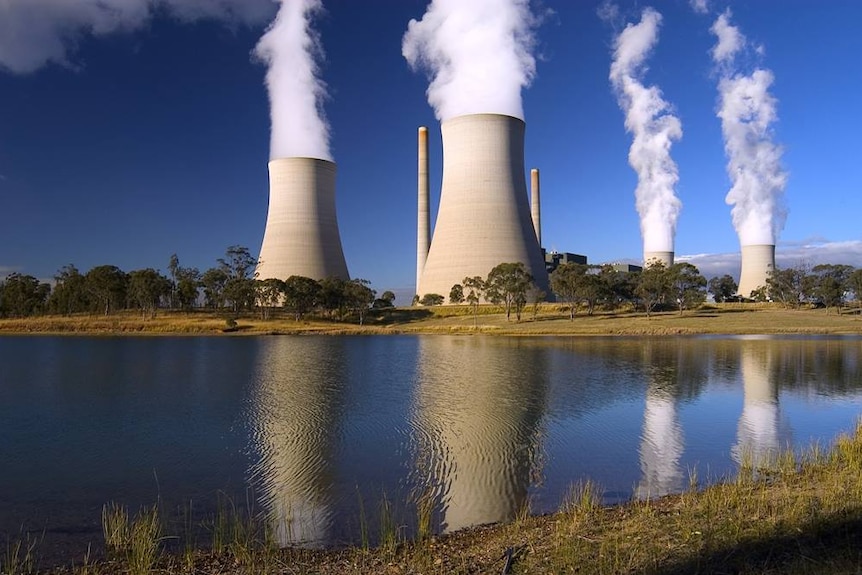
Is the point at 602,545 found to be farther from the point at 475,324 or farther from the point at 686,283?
the point at 686,283

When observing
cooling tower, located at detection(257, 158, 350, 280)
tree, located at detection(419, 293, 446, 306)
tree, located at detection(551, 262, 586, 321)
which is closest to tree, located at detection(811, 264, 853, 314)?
tree, located at detection(551, 262, 586, 321)

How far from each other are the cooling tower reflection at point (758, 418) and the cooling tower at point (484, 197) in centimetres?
2053

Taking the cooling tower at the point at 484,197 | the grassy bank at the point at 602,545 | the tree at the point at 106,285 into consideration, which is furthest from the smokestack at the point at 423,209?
the grassy bank at the point at 602,545

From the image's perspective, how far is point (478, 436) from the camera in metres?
9.05

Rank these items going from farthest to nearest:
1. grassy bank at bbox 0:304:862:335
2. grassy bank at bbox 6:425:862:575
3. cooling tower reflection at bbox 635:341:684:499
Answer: grassy bank at bbox 0:304:862:335 → cooling tower reflection at bbox 635:341:684:499 → grassy bank at bbox 6:425:862:575

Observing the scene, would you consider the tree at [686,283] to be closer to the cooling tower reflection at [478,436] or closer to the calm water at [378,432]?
the calm water at [378,432]

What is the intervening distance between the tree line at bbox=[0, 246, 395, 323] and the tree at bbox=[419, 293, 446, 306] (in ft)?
13.4

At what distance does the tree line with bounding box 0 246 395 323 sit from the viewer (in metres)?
42.5

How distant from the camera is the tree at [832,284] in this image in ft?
159

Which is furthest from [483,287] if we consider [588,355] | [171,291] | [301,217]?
[171,291]

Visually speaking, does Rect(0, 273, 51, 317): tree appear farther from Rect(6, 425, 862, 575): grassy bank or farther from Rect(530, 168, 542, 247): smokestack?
Rect(6, 425, 862, 575): grassy bank

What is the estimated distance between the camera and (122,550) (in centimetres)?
464

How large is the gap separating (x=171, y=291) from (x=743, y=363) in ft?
143

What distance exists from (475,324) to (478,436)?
30.2m
